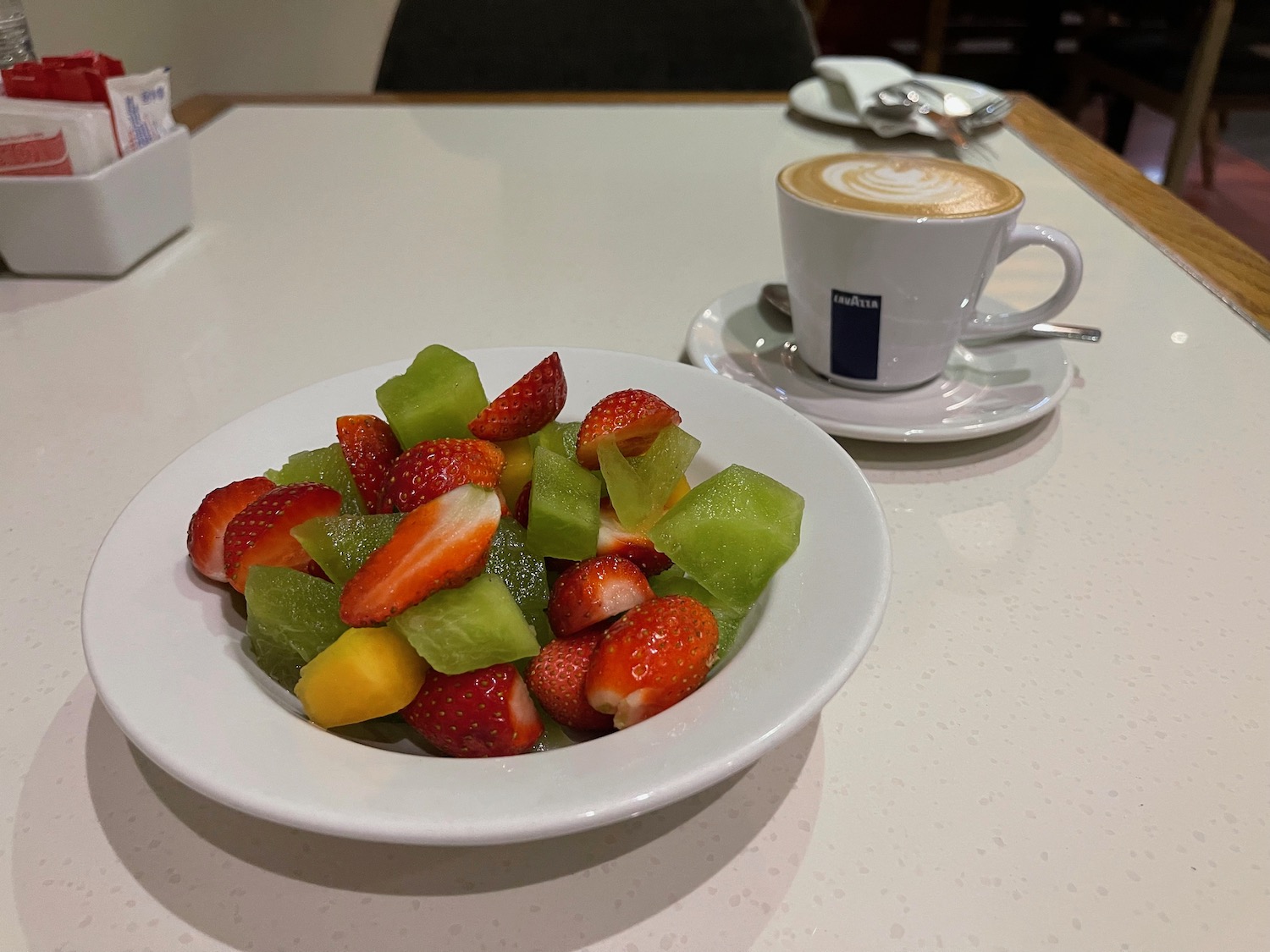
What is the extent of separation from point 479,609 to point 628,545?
12 cm

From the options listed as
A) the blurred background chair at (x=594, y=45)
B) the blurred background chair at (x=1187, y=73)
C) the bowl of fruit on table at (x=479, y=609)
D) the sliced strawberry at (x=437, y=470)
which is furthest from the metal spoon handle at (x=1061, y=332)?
the blurred background chair at (x=1187, y=73)

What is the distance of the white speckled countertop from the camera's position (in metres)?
0.44

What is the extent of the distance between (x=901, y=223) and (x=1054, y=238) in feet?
0.60

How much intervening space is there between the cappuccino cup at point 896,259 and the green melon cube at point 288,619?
0.52 meters

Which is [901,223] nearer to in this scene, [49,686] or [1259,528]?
[1259,528]

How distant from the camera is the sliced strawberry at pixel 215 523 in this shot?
525 millimetres

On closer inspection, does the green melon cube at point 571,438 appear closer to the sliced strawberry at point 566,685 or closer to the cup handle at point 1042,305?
the sliced strawberry at point 566,685

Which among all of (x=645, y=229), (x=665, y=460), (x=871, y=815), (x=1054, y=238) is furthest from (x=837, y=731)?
(x=645, y=229)

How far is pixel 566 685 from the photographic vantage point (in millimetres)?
470

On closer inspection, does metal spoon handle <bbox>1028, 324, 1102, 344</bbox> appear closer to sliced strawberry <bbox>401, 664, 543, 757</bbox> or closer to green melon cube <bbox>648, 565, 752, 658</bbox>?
green melon cube <bbox>648, 565, 752, 658</bbox>

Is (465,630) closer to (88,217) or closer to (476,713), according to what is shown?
(476,713)

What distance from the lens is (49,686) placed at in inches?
21.9

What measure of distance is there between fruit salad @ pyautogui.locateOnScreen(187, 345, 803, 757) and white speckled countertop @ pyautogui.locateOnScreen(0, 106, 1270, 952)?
9cm

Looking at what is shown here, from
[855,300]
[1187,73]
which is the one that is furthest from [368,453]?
[1187,73]
